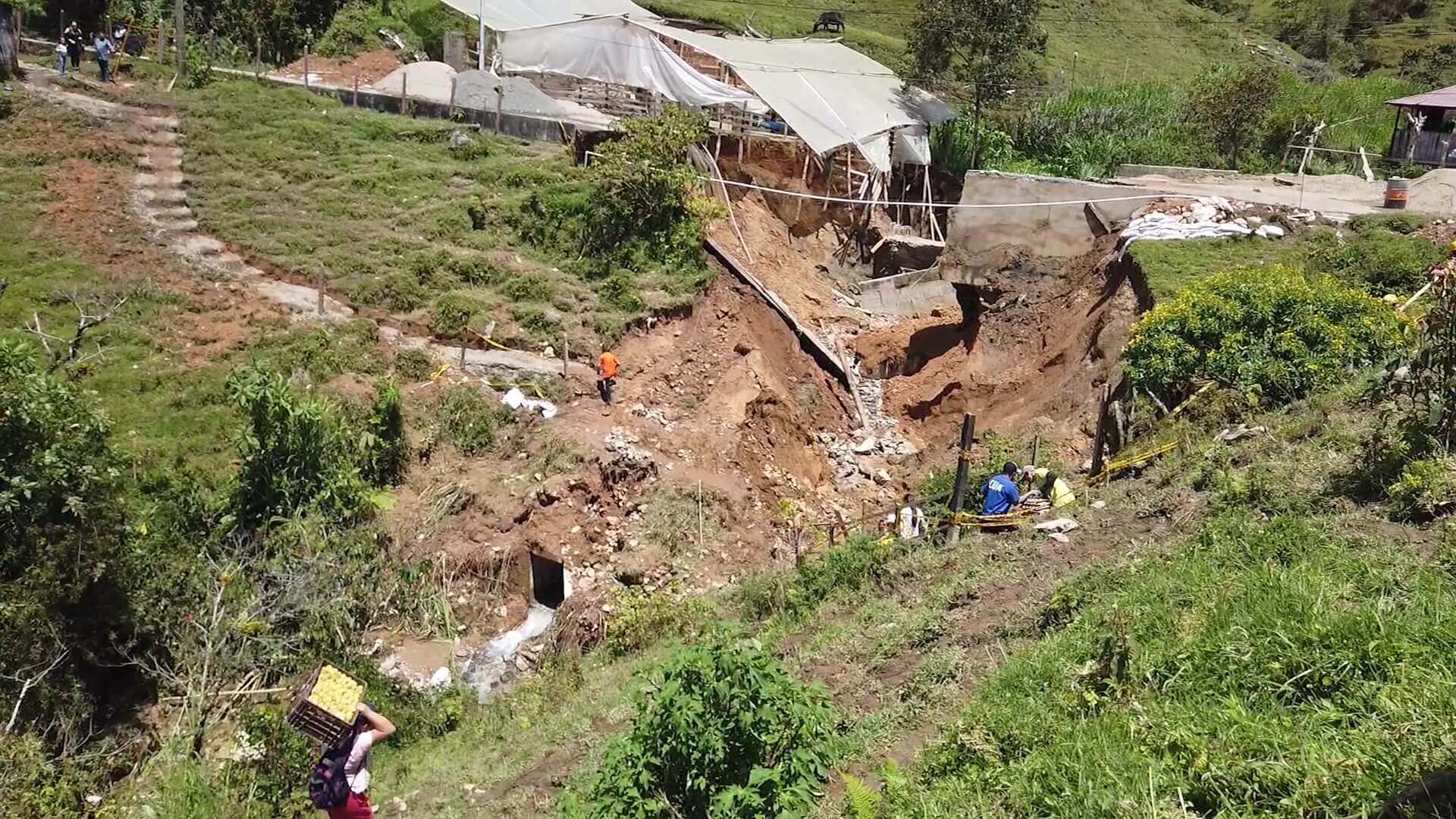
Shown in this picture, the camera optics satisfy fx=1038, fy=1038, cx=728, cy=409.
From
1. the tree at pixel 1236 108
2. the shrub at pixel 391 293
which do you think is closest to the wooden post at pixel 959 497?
the shrub at pixel 391 293

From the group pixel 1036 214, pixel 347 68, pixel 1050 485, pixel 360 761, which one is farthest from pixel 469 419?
pixel 347 68

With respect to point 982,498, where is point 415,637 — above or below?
below

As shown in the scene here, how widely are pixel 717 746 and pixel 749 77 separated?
716 inches

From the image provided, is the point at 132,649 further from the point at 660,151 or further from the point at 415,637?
the point at 660,151

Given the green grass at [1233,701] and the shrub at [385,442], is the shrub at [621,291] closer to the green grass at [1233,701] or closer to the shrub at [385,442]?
the shrub at [385,442]

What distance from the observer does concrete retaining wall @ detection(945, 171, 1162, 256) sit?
680 inches

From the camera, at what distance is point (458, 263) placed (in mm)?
16969

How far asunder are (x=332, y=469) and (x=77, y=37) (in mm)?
18552

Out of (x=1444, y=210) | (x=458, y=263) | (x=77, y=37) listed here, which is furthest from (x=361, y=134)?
(x=1444, y=210)

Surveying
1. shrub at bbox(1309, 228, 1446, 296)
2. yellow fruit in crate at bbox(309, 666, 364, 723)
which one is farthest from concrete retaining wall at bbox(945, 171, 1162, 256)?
yellow fruit in crate at bbox(309, 666, 364, 723)

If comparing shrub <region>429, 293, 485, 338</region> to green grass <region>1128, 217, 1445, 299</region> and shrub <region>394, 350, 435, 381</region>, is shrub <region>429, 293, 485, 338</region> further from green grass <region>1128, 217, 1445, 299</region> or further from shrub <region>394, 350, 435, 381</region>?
green grass <region>1128, 217, 1445, 299</region>

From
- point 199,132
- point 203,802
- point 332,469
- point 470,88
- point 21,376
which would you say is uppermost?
point 470,88

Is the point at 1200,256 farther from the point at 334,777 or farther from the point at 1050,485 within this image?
the point at 334,777

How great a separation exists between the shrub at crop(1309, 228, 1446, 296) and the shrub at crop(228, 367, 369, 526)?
42.4 ft
